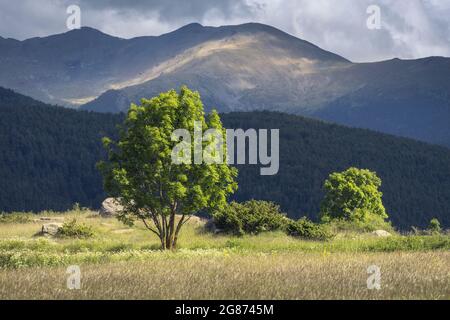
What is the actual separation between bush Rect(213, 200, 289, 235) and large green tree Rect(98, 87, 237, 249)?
6241 mm

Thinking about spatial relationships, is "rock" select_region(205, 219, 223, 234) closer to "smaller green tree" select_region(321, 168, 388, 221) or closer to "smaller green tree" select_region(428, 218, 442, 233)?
"smaller green tree" select_region(321, 168, 388, 221)

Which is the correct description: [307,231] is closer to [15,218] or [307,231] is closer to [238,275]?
[238,275]

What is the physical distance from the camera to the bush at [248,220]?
3884 cm

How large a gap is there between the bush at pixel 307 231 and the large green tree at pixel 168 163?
6569 millimetres

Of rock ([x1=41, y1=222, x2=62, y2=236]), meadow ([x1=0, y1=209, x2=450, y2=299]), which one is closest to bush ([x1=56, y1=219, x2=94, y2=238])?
rock ([x1=41, y1=222, x2=62, y2=236])

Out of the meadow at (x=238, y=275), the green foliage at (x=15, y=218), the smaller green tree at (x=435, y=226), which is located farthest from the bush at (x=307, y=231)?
the green foliage at (x=15, y=218)

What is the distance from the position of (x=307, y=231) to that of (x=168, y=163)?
9.90 m

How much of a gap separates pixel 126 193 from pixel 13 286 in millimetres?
15596

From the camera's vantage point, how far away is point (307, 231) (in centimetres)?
3753

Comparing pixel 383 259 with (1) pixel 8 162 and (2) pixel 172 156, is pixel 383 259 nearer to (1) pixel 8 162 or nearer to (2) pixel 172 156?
(2) pixel 172 156

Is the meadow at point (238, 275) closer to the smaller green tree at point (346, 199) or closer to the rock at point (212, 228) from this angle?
the rock at point (212, 228)

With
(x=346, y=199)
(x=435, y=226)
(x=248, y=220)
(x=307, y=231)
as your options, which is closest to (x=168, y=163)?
(x=248, y=220)
